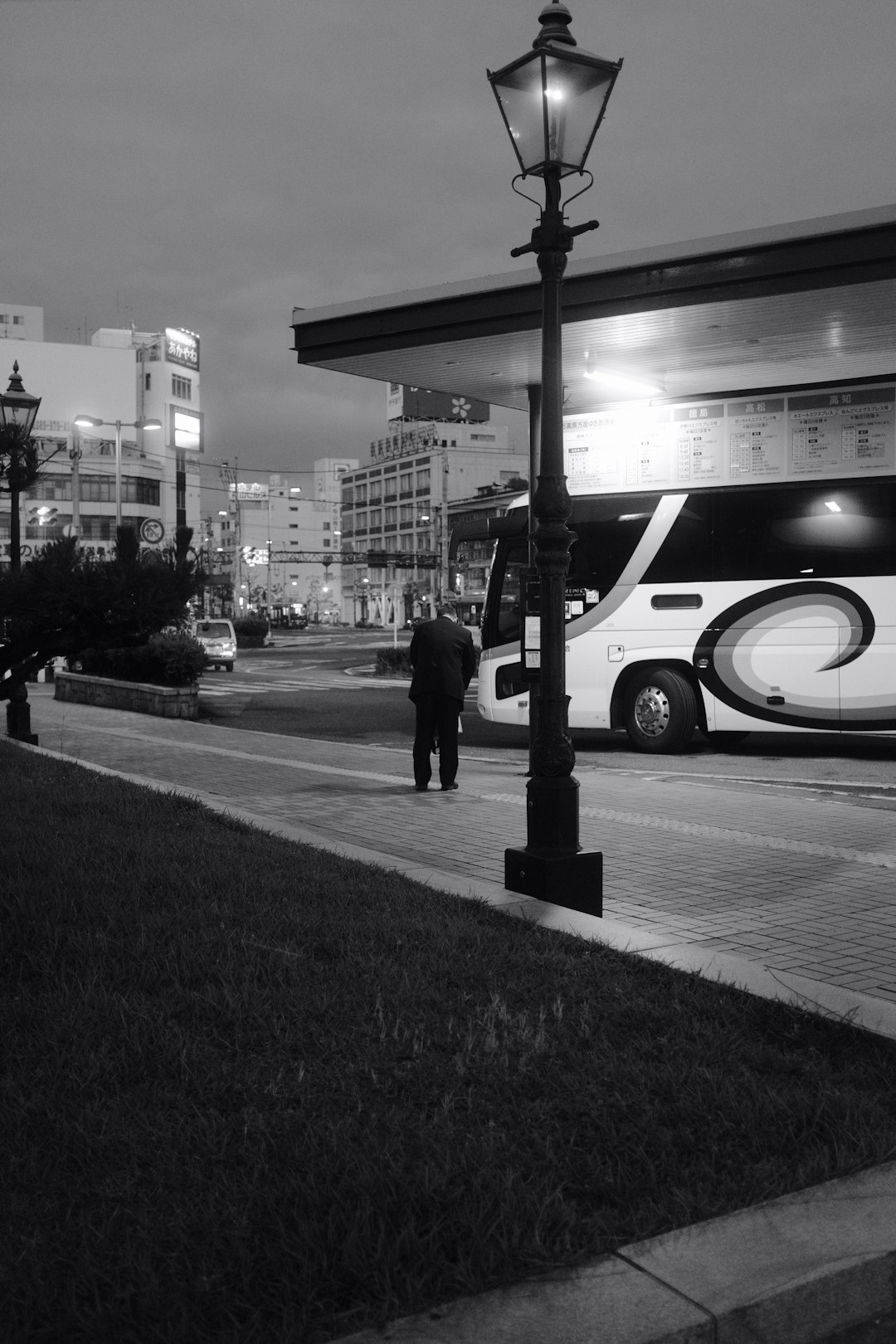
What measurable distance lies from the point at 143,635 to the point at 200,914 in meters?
2.00

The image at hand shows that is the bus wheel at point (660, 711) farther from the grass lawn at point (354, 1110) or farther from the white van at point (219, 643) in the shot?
the white van at point (219, 643)

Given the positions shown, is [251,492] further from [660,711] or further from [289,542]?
[660,711]

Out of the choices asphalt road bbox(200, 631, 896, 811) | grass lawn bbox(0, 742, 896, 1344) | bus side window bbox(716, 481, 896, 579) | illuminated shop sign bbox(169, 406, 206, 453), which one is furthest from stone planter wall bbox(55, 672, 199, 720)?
illuminated shop sign bbox(169, 406, 206, 453)

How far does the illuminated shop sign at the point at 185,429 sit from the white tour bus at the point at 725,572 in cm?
10255

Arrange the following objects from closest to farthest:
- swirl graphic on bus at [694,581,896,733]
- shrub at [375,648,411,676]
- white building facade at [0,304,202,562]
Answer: swirl graphic on bus at [694,581,896,733]
shrub at [375,648,411,676]
white building facade at [0,304,202,562]

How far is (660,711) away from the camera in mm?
14969

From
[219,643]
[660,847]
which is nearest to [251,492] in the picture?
[219,643]

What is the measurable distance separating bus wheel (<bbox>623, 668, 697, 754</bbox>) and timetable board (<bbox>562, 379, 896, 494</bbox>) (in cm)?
237

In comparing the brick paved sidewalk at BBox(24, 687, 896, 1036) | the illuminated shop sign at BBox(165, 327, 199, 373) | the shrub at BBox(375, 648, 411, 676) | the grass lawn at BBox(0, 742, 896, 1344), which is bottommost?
the brick paved sidewalk at BBox(24, 687, 896, 1036)

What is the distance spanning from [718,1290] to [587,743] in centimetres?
1445

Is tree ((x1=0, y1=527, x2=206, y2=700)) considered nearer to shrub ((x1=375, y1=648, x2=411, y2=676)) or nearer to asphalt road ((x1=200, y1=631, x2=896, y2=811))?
asphalt road ((x1=200, y1=631, x2=896, y2=811))

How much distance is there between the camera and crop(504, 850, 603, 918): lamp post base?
612 cm

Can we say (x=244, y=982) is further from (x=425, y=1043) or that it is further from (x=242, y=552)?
(x=242, y=552)

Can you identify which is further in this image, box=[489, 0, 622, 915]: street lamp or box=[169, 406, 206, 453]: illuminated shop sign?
box=[169, 406, 206, 453]: illuminated shop sign
